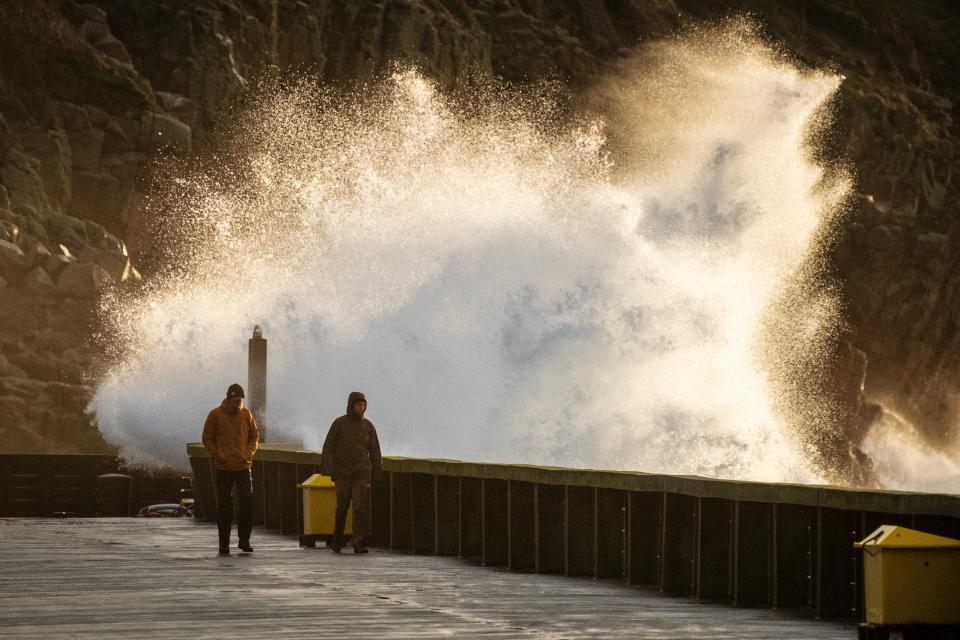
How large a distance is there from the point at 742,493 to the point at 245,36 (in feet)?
323

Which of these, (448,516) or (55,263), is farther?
(55,263)

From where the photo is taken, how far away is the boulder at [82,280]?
95.7 metres

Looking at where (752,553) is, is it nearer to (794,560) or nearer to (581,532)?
(794,560)

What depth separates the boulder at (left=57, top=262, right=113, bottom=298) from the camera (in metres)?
95.7

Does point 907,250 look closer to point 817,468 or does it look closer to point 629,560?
point 817,468

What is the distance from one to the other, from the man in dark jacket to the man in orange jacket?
3.43 feet

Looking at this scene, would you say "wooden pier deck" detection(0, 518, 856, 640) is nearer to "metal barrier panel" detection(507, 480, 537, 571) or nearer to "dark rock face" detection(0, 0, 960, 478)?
"metal barrier panel" detection(507, 480, 537, 571)

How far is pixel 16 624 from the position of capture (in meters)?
12.8

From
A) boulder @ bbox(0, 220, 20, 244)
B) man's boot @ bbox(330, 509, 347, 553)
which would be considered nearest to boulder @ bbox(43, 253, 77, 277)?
boulder @ bbox(0, 220, 20, 244)

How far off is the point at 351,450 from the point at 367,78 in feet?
318

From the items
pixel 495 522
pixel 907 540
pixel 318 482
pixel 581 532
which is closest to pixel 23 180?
pixel 318 482

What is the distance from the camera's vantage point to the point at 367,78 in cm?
11681

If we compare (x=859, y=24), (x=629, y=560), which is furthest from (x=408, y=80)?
(x=629, y=560)

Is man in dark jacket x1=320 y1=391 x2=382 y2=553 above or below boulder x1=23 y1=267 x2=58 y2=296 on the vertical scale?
below
